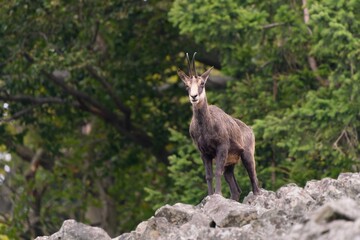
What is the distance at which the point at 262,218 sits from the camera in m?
13.4

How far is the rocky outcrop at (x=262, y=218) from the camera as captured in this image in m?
11.2

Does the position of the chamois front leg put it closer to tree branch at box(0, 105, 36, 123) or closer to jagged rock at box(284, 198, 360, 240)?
jagged rock at box(284, 198, 360, 240)

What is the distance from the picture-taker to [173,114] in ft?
107

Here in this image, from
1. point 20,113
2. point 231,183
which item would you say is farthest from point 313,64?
point 231,183

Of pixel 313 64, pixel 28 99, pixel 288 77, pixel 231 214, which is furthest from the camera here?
pixel 28 99

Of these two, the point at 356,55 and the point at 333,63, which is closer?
the point at 356,55

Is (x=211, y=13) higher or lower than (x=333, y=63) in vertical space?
higher

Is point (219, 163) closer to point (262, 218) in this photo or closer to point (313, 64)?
point (262, 218)

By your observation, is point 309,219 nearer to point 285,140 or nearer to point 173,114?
point 285,140

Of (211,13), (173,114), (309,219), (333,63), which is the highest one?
(309,219)

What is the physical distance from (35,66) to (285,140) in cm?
612

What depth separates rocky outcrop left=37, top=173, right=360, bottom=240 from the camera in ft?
36.7

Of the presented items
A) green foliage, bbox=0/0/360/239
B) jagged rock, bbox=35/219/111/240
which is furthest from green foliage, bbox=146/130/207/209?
jagged rock, bbox=35/219/111/240

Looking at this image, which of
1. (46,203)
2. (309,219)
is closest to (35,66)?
(46,203)
